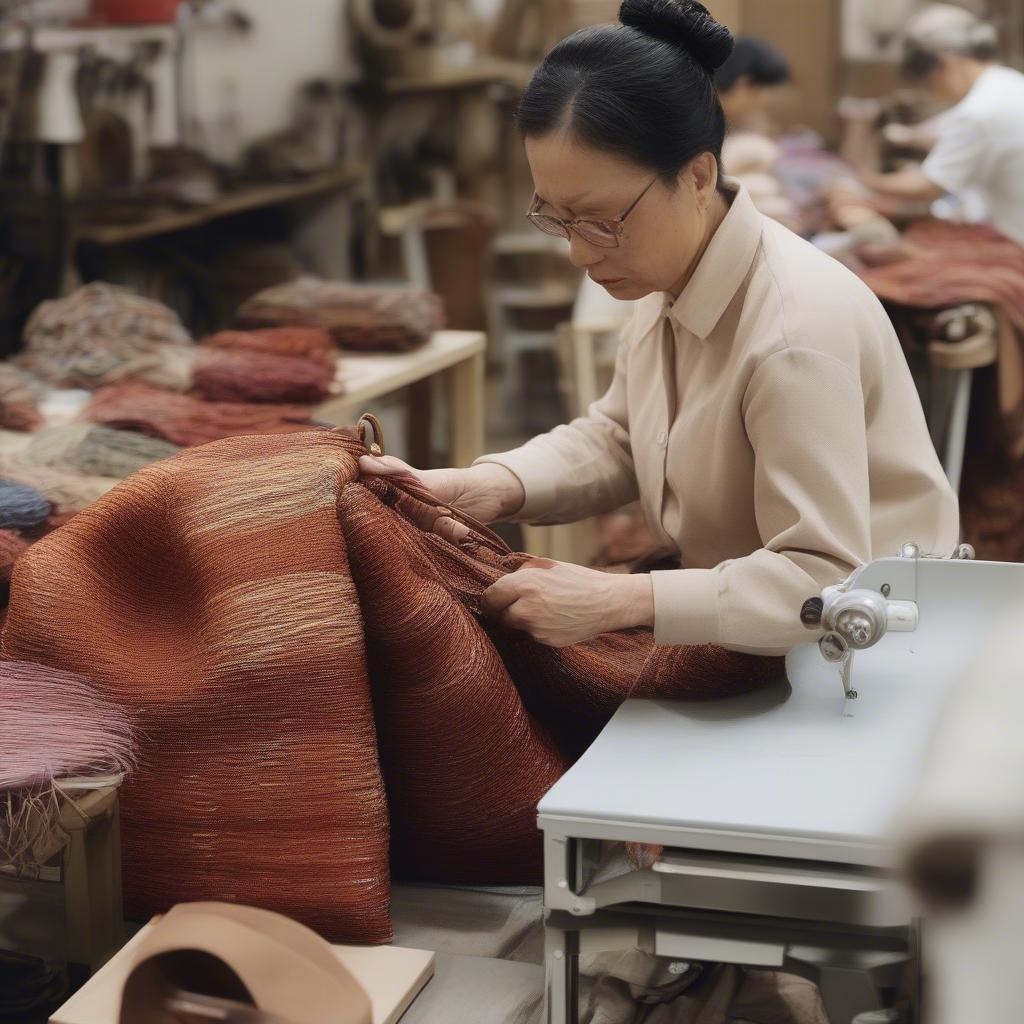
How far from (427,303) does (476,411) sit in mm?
404

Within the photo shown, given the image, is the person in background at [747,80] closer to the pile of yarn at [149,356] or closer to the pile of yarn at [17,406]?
the pile of yarn at [149,356]

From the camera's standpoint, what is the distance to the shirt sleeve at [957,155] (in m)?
4.01

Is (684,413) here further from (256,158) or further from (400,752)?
(256,158)

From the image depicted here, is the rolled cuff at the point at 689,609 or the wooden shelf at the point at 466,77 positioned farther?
the wooden shelf at the point at 466,77

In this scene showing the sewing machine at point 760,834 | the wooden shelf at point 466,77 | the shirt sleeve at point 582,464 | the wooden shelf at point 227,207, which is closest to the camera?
the sewing machine at point 760,834

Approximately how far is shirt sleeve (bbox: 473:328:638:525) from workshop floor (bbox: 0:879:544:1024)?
21.3 inches

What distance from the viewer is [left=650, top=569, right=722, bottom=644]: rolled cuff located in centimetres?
148

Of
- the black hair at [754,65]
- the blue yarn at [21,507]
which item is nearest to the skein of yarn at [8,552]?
the blue yarn at [21,507]

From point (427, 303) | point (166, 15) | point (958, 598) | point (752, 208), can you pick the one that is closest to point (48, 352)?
point (427, 303)

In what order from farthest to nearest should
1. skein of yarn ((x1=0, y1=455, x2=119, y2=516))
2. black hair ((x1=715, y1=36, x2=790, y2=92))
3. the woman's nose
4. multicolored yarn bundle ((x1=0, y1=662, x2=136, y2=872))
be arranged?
black hair ((x1=715, y1=36, x2=790, y2=92)) → skein of yarn ((x1=0, y1=455, x2=119, y2=516)) → the woman's nose → multicolored yarn bundle ((x1=0, y1=662, x2=136, y2=872))

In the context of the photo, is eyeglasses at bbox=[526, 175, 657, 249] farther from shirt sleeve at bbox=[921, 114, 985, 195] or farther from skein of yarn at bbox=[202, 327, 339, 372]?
shirt sleeve at bbox=[921, 114, 985, 195]

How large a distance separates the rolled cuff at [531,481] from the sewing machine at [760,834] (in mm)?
562

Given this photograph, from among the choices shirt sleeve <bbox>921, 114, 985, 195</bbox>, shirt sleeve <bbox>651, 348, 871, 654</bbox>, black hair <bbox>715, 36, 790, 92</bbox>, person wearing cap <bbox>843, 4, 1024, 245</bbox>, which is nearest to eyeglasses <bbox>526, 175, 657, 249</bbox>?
shirt sleeve <bbox>651, 348, 871, 654</bbox>

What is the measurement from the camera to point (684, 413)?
168 cm
